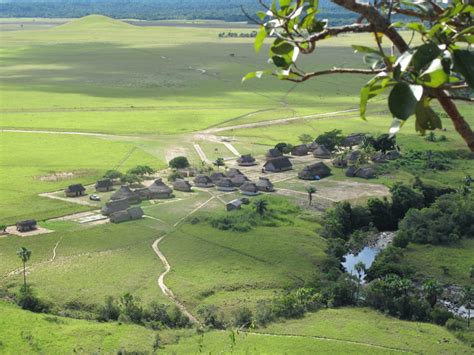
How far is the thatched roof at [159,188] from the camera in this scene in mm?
43719

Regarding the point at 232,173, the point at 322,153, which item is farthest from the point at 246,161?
the point at 322,153

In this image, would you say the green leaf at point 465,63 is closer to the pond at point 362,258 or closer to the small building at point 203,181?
the pond at point 362,258

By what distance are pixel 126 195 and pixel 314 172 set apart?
13.0 m

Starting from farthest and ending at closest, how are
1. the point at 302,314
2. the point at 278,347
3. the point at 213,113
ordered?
the point at 213,113, the point at 302,314, the point at 278,347

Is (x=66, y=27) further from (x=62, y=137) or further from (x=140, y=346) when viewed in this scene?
(x=140, y=346)

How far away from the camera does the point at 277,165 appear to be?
164 feet

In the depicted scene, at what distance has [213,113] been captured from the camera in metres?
72.4

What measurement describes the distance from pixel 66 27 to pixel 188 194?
5601 inches

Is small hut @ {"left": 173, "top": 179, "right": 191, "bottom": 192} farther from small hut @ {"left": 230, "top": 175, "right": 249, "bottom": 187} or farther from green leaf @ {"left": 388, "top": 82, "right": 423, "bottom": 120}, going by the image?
green leaf @ {"left": 388, "top": 82, "right": 423, "bottom": 120}

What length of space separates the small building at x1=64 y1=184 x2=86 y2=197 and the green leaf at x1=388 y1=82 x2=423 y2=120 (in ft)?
139

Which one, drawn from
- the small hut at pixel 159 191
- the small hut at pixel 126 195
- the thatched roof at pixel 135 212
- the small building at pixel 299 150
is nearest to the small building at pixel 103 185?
the small hut at pixel 126 195

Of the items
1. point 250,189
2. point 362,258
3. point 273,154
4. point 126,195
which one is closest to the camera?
point 362,258

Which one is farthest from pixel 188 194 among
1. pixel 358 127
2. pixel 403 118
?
pixel 403 118

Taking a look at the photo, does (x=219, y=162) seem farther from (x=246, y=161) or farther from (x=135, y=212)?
(x=135, y=212)
